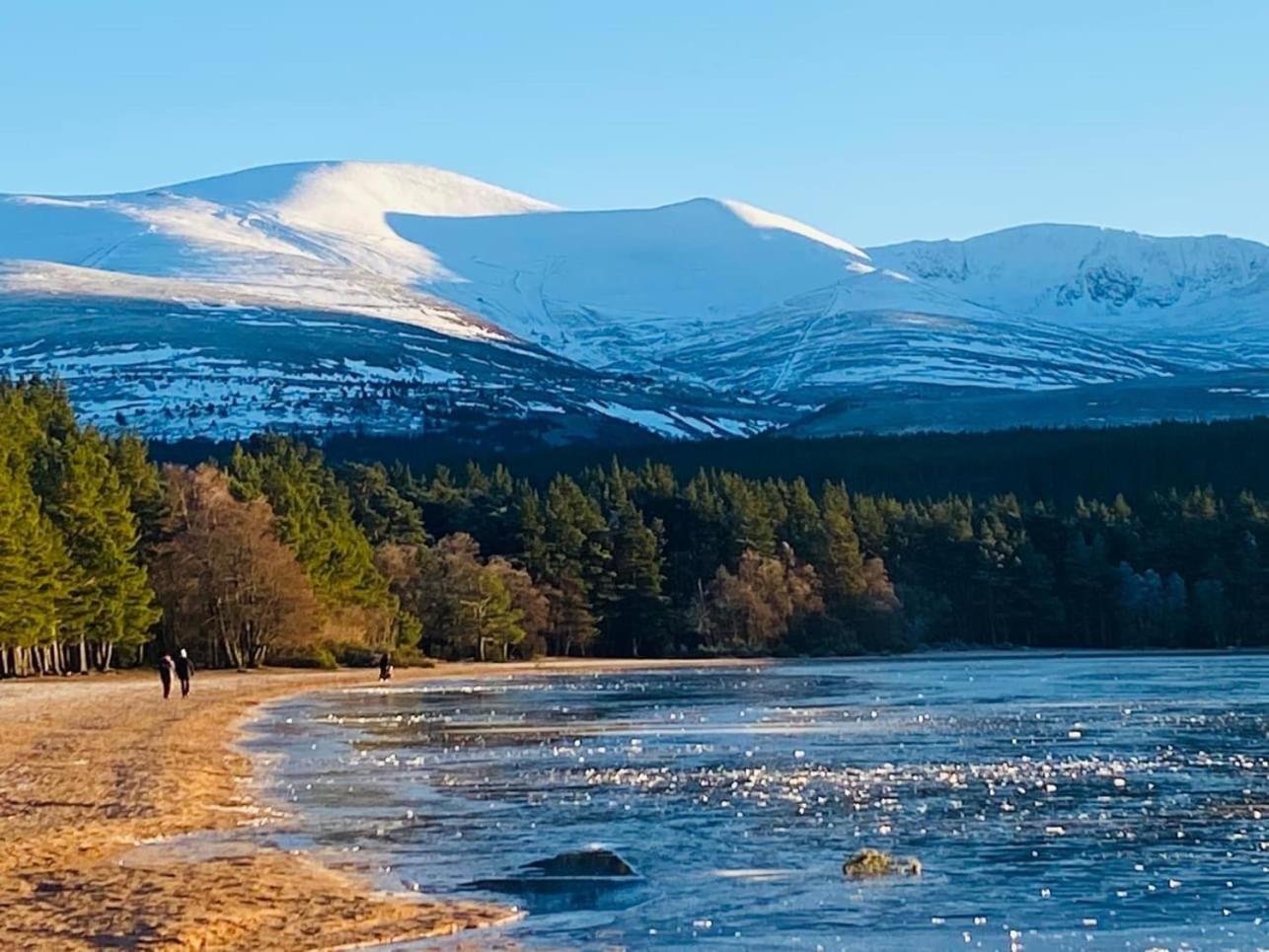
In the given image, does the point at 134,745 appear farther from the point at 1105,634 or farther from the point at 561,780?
the point at 1105,634

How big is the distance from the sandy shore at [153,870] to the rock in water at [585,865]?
2.62 meters

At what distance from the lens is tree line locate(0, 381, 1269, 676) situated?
330ft

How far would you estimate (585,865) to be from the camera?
26.0 m

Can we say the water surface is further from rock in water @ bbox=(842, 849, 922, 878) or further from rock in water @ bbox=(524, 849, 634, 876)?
rock in water @ bbox=(524, 849, 634, 876)

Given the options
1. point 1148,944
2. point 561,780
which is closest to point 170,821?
point 561,780

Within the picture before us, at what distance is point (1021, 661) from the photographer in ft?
413

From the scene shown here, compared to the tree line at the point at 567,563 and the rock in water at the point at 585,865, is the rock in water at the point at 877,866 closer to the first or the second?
the rock in water at the point at 585,865

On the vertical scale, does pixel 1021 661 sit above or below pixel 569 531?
below

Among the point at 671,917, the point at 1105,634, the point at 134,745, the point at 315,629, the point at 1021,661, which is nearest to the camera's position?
the point at 671,917

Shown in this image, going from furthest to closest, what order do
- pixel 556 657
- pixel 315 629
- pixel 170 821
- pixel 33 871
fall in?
pixel 556 657
pixel 315 629
pixel 170 821
pixel 33 871

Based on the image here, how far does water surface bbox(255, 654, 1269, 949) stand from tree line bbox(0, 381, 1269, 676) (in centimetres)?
3529

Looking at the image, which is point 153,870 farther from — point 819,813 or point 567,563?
point 567,563

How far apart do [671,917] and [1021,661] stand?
106053mm

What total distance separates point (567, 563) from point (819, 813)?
105409 millimetres
